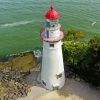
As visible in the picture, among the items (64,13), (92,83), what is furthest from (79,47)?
(64,13)

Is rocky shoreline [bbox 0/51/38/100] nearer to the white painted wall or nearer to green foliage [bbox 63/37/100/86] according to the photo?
the white painted wall

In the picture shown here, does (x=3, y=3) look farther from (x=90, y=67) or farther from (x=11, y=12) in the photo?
(x=90, y=67)

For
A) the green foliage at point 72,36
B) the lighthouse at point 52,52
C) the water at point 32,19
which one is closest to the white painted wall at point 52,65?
the lighthouse at point 52,52

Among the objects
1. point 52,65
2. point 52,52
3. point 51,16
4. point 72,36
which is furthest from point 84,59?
point 72,36

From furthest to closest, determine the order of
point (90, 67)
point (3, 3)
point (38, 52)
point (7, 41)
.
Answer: point (3, 3), point (7, 41), point (38, 52), point (90, 67)

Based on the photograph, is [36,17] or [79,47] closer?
[79,47]

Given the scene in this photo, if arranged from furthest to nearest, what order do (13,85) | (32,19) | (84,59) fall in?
1. (32,19)
2. (84,59)
3. (13,85)

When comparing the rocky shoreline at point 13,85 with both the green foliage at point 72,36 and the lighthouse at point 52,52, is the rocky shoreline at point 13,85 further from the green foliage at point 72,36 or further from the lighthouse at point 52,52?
the green foliage at point 72,36

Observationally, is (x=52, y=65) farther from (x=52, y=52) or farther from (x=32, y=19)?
(x=32, y=19)
